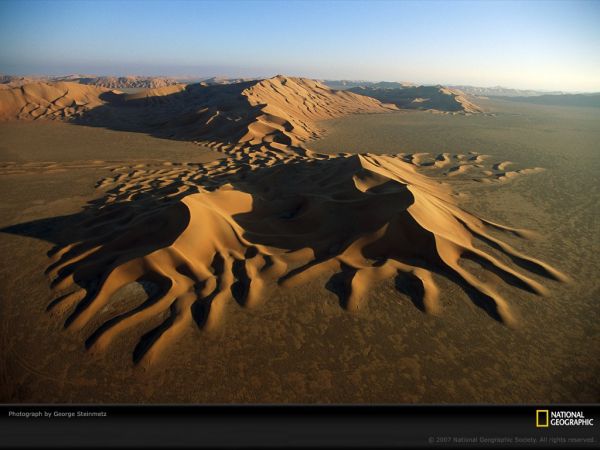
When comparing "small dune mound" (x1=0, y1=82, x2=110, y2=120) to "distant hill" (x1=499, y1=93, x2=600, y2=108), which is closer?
"small dune mound" (x1=0, y1=82, x2=110, y2=120)

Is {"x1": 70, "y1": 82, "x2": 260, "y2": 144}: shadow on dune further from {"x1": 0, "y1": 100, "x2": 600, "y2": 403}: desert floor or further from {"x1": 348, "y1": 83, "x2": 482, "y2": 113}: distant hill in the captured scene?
{"x1": 348, "y1": 83, "x2": 482, "y2": 113}: distant hill

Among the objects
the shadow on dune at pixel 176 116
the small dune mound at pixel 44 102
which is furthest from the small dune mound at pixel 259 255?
the small dune mound at pixel 44 102

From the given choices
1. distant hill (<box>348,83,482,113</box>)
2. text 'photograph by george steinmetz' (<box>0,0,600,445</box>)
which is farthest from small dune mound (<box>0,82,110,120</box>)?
distant hill (<box>348,83,482,113</box>)

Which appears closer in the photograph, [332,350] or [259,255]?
[332,350]

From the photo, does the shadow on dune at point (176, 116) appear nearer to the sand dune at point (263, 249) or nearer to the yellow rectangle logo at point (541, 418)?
the sand dune at point (263, 249)
